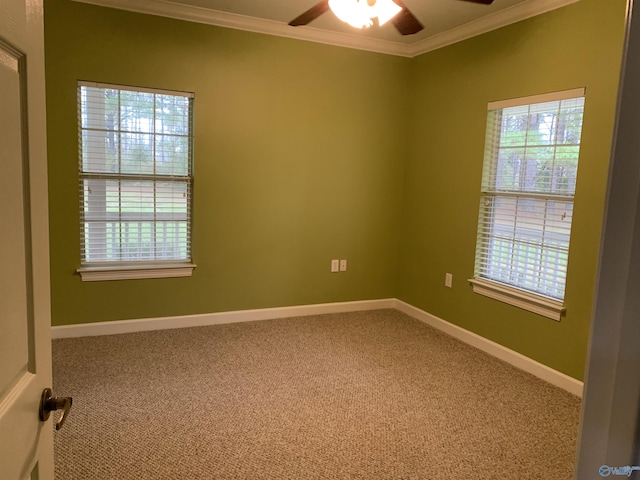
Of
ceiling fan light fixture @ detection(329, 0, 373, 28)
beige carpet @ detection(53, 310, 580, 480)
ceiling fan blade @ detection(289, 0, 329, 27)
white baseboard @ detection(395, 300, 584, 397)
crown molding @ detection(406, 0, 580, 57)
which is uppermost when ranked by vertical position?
crown molding @ detection(406, 0, 580, 57)

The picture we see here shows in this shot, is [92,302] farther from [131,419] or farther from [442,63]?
[442,63]

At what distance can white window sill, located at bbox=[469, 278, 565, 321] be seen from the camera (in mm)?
3154

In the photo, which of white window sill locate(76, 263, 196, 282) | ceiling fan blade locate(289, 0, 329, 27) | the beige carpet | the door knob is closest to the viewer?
the door knob

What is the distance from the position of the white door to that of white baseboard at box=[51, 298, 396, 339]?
121 inches

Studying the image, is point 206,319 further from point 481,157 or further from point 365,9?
point 365,9

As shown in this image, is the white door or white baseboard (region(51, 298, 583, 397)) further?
white baseboard (region(51, 298, 583, 397))

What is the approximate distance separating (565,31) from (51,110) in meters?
3.63

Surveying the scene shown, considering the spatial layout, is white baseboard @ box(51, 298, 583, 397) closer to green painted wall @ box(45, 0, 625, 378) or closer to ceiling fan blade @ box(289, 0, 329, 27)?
green painted wall @ box(45, 0, 625, 378)

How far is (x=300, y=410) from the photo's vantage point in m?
2.71

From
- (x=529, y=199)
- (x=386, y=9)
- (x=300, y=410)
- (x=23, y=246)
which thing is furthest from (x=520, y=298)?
(x=23, y=246)

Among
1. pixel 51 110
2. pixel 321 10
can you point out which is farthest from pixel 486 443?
pixel 51 110

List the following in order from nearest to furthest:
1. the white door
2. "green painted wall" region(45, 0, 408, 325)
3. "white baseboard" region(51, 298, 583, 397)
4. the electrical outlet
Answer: the white door
"white baseboard" region(51, 298, 583, 397)
"green painted wall" region(45, 0, 408, 325)
the electrical outlet

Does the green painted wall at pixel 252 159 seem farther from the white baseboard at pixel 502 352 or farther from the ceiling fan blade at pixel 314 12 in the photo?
the ceiling fan blade at pixel 314 12

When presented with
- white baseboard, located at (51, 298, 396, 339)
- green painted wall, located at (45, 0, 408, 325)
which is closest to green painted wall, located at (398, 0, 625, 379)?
green painted wall, located at (45, 0, 408, 325)
